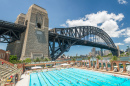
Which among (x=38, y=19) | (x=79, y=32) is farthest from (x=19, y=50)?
(x=79, y=32)

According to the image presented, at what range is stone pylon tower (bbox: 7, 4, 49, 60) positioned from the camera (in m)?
30.6

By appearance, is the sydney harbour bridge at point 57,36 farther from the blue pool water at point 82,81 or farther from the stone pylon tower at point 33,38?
the blue pool water at point 82,81

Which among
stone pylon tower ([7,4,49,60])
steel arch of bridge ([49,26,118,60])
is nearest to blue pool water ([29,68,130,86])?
stone pylon tower ([7,4,49,60])

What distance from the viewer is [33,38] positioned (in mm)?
32625

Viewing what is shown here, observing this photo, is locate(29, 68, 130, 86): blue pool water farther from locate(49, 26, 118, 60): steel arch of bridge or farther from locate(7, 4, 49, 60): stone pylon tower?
locate(49, 26, 118, 60): steel arch of bridge

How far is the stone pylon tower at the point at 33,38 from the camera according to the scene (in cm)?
3056

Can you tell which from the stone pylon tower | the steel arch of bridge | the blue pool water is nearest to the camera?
the blue pool water

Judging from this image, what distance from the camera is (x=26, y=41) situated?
30250 millimetres

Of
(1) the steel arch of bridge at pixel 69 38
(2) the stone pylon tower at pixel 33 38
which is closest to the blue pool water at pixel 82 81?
(2) the stone pylon tower at pixel 33 38

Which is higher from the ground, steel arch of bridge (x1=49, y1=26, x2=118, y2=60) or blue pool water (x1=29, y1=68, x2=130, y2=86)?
steel arch of bridge (x1=49, y1=26, x2=118, y2=60)

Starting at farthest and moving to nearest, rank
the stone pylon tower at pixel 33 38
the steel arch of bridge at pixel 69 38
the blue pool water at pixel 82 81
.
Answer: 1. the steel arch of bridge at pixel 69 38
2. the stone pylon tower at pixel 33 38
3. the blue pool water at pixel 82 81

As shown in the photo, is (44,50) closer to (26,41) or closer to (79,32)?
(26,41)

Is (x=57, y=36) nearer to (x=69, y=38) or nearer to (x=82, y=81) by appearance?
(x=69, y=38)

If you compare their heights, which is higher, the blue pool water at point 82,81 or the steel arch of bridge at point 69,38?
the steel arch of bridge at point 69,38
